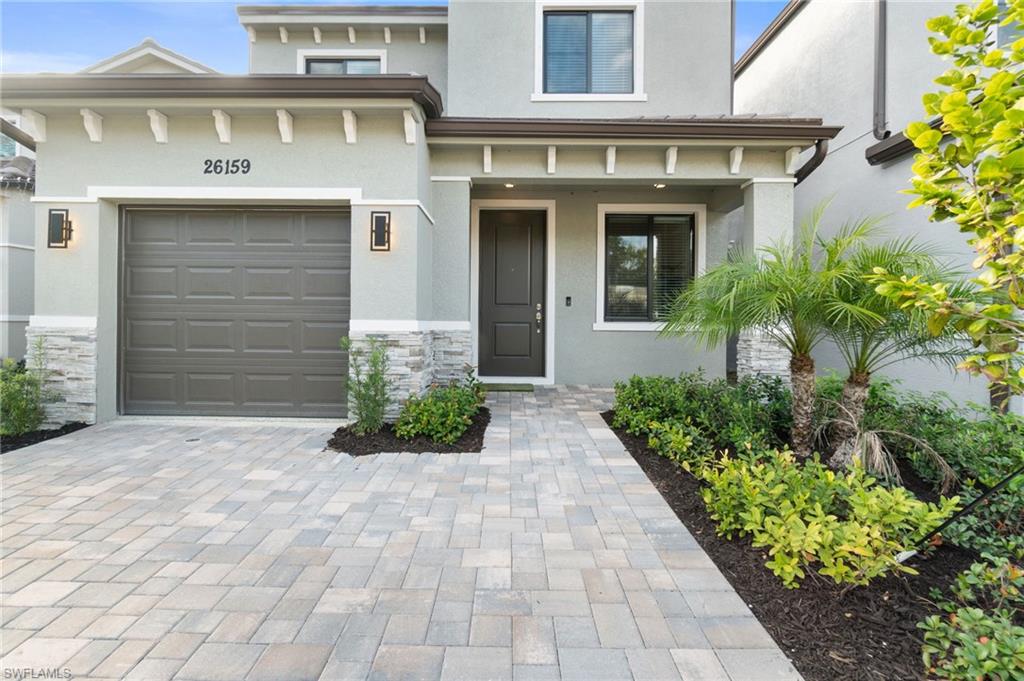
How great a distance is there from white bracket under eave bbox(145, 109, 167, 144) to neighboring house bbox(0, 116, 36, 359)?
451 cm

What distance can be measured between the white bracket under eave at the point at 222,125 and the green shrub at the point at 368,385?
2406 millimetres

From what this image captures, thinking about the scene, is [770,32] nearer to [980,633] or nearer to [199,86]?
[199,86]

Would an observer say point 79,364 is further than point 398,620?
Yes

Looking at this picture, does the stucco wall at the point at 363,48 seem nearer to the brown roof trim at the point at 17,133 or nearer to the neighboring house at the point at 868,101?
the brown roof trim at the point at 17,133

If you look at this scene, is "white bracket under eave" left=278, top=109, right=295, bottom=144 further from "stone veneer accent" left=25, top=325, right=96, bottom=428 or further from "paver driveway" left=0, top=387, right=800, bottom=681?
"paver driveway" left=0, top=387, right=800, bottom=681

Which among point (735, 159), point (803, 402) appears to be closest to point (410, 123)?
point (735, 159)

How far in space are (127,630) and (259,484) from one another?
1.66 metres

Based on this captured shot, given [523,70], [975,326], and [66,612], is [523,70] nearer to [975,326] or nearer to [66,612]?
[975,326]

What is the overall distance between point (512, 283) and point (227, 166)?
13.1 ft

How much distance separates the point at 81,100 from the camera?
191 inches

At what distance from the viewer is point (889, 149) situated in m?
5.98

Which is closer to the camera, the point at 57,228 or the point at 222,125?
the point at 222,125

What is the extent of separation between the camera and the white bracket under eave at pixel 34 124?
4.96 meters

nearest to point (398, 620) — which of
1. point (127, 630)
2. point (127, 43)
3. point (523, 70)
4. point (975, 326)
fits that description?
point (127, 630)
